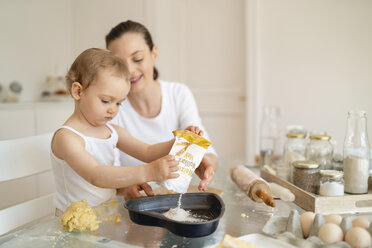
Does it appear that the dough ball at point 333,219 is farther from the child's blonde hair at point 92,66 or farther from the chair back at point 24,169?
the chair back at point 24,169

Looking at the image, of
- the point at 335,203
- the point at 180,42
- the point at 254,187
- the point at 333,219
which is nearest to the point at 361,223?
the point at 333,219

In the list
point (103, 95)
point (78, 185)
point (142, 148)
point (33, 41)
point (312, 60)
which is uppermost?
point (33, 41)

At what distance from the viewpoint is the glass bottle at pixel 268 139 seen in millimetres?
1644

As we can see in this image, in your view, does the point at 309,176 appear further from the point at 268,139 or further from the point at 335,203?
the point at 268,139

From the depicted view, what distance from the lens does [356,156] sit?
1169mm

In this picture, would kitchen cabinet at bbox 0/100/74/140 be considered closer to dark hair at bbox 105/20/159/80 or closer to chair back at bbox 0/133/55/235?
dark hair at bbox 105/20/159/80

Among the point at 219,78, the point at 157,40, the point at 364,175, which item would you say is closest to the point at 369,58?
the point at 219,78

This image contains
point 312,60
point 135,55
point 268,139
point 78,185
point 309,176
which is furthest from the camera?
point 312,60

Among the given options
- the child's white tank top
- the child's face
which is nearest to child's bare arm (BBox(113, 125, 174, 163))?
the child's white tank top

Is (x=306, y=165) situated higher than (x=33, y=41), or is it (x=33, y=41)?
(x=33, y=41)

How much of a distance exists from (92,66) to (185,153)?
426mm

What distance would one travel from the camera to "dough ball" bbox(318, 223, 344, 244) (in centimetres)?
78

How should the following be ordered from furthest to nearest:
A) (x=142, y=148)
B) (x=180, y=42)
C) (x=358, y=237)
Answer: (x=180, y=42) → (x=142, y=148) → (x=358, y=237)

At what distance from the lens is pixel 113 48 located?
1655 mm
